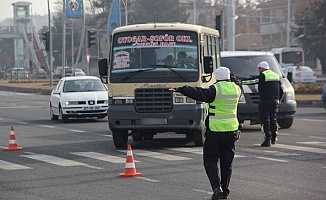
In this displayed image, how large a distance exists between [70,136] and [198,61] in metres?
4.93

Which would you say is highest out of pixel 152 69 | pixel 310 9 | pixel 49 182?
pixel 310 9

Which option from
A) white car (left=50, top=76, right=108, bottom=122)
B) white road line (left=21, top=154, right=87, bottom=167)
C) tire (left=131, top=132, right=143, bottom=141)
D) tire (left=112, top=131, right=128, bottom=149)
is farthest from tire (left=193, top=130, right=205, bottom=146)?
white car (left=50, top=76, right=108, bottom=122)

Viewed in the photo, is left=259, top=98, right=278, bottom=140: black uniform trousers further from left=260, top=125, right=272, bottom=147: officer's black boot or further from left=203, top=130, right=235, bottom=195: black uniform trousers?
left=203, top=130, right=235, bottom=195: black uniform trousers

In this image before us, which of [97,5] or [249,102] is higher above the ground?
[97,5]

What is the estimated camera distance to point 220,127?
424 inches

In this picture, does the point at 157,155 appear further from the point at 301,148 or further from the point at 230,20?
the point at 230,20

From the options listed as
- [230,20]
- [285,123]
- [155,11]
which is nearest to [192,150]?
[285,123]

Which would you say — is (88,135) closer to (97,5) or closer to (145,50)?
(145,50)

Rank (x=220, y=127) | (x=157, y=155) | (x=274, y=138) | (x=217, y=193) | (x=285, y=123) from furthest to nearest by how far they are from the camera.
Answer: (x=285, y=123) < (x=274, y=138) < (x=157, y=155) < (x=220, y=127) < (x=217, y=193)

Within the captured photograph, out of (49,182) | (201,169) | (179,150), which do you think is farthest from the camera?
(179,150)

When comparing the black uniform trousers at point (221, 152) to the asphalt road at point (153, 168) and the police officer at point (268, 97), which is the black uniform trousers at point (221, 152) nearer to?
the asphalt road at point (153, 168)

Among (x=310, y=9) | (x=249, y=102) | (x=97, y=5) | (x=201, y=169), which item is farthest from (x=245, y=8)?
(x=201, y=169)

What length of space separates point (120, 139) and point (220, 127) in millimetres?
7412

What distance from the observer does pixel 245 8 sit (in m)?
116
